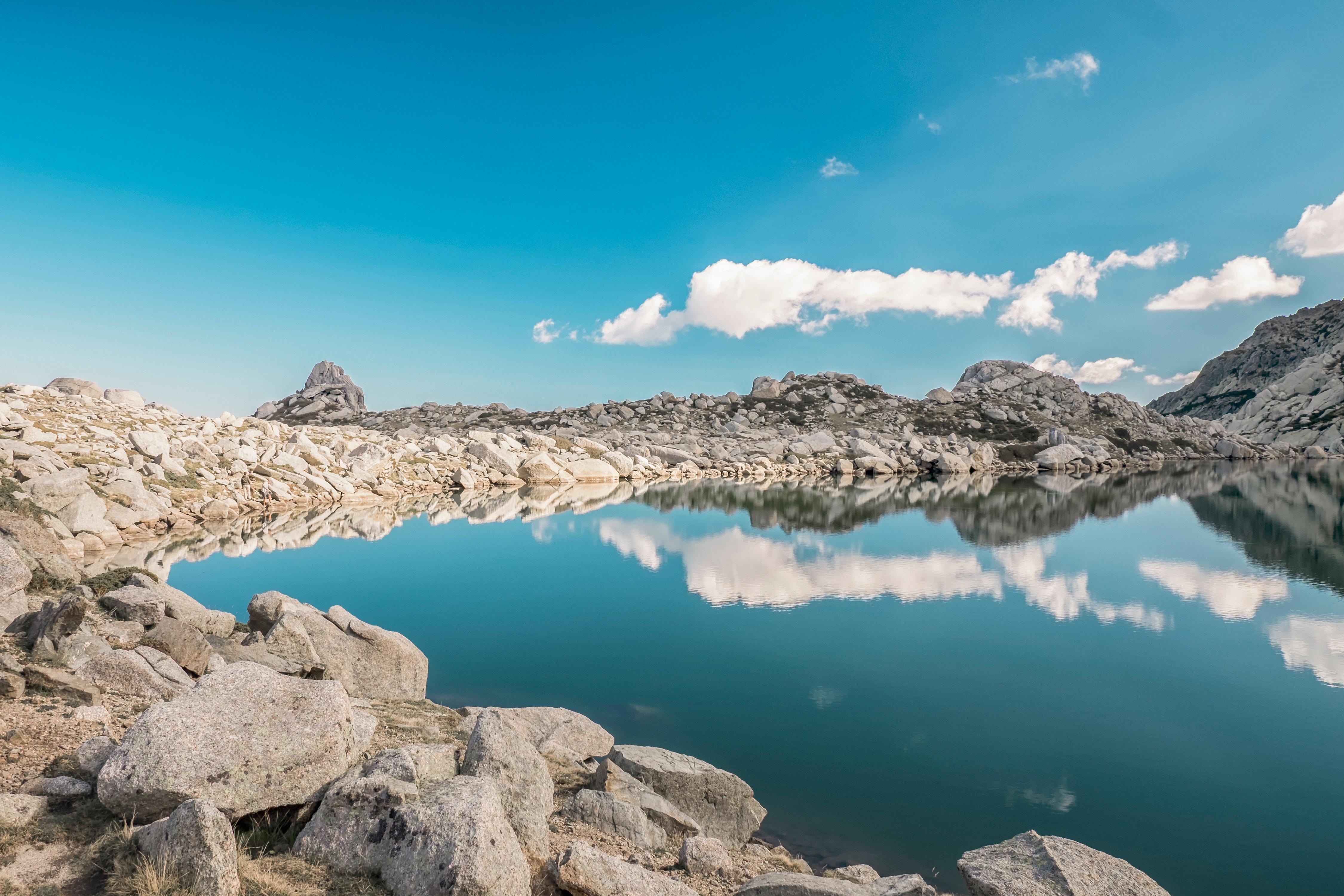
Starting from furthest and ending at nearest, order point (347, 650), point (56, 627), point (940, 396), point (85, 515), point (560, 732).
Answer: point (940, 396) < point (85, 515) < point (347, 650) < point (560, 732) < point (56, 627)

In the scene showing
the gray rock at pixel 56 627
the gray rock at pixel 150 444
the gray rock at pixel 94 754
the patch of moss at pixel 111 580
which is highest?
the gray rock at pixel 150 444

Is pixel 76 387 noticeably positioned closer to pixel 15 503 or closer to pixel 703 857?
pixel 15 503

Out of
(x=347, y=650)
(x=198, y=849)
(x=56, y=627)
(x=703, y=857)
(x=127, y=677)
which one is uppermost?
(x=56, y=627)

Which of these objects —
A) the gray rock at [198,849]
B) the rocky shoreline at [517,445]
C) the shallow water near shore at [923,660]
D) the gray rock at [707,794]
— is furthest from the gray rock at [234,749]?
the rocky shoreline at [517,445]

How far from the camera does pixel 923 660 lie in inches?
677

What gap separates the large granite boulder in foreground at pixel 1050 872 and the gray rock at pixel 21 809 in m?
8.48

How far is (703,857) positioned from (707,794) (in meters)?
1.87

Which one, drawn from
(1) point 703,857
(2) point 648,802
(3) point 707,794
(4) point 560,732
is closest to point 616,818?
(2) point 648,802

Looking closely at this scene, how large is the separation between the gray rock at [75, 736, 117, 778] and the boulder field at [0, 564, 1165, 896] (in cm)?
1

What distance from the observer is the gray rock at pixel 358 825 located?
5695 millimetres

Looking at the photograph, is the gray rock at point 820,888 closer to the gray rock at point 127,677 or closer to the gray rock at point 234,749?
the gray rock at point 234,749

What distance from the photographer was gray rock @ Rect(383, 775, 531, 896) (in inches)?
209

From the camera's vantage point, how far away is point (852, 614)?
21547 mm

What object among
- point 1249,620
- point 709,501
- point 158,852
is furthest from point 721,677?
point 709,501
